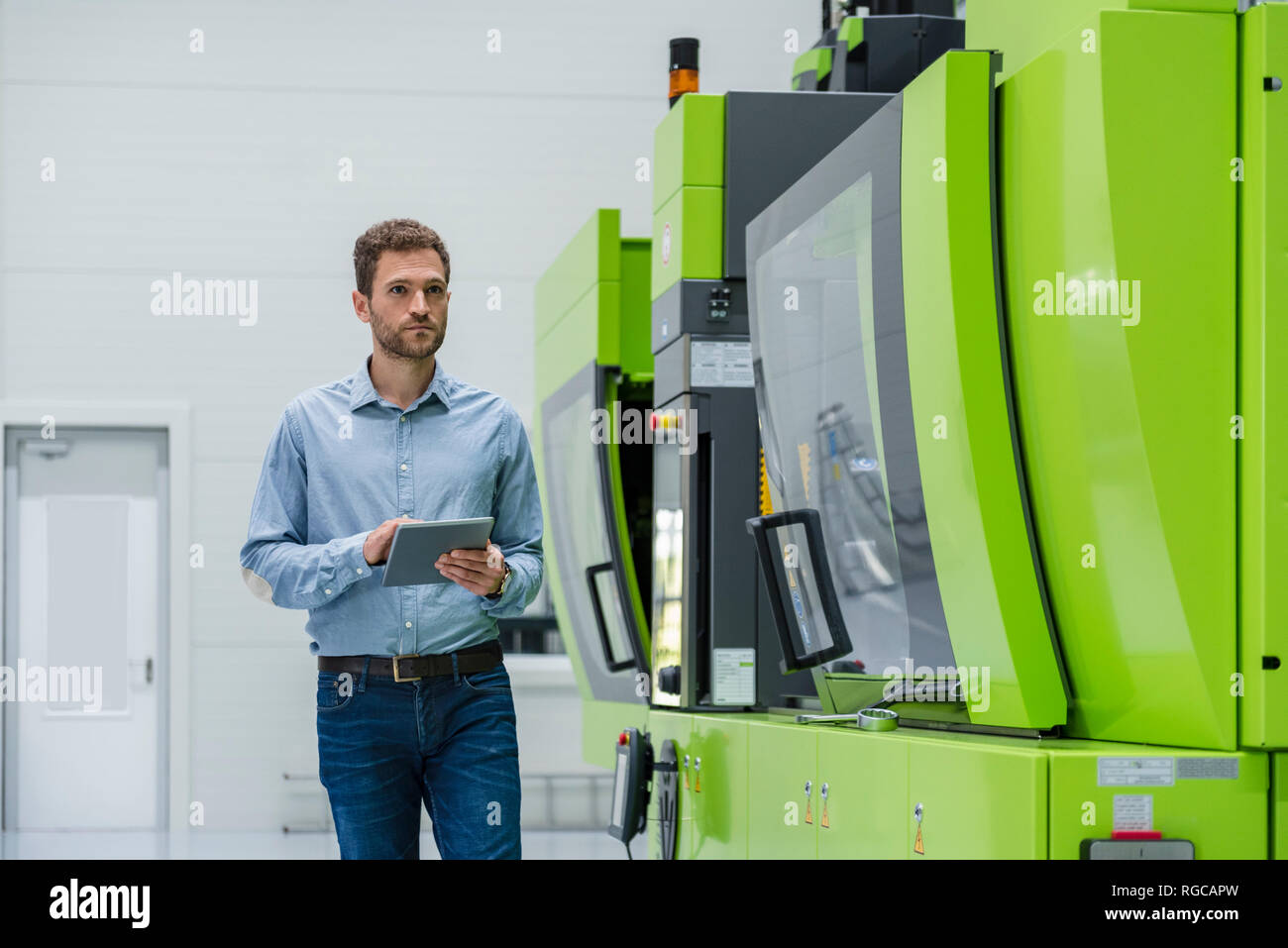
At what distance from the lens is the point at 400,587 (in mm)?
2414

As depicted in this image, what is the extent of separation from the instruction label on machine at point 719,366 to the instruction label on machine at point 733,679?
0.57 m

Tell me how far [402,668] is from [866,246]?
1.04 meters

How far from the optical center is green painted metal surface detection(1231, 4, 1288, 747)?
1467 millimetres

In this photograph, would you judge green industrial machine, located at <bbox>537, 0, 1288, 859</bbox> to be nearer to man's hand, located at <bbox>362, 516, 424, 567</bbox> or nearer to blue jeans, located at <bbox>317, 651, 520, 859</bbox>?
blue jeans, located at <bbox>317, 651, 520, 859</bbox>

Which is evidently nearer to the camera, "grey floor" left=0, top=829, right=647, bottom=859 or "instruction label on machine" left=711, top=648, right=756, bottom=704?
"instruction label on machine" left=711, top=648, right=756, bottom=704

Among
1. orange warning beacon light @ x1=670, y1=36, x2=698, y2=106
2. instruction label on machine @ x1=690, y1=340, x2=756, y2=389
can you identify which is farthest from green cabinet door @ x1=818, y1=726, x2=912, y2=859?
orange warning beacon light @ x1=670, y1=36, x2=698, y2=106

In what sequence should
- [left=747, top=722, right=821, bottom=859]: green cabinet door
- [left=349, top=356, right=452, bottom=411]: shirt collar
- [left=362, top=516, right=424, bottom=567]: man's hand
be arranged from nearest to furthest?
[left=747, top=722, right=821, bottom=859]: green cabinet door
[left=362, top=516, right=424, bottom=567]: man's hand
[left=349, top=356, right=452, bottom=411]: shirt collar

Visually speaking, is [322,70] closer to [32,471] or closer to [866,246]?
[32,471]

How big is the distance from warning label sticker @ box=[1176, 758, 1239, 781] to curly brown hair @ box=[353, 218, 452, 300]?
156 cm

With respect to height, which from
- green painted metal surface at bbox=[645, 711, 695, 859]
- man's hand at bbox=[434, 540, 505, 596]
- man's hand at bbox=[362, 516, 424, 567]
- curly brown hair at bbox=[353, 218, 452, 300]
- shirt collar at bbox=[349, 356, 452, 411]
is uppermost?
curly brown hair at bbox=[353, 218, 452, 300]

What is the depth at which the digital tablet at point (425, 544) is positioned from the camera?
7.11 ft

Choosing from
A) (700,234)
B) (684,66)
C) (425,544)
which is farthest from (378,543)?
(684,66)

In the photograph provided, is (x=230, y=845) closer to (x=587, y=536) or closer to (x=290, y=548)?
(x=587, y=536)

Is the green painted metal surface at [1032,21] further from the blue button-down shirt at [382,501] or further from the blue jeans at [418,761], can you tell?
the blue jeans at [418,761]
